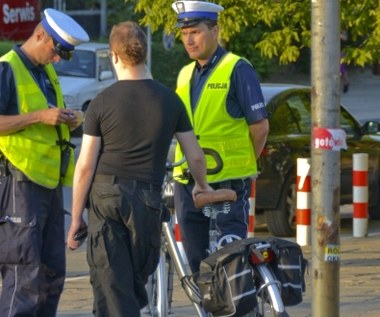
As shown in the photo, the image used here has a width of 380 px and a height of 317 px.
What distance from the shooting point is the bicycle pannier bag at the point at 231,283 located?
6.02 metres

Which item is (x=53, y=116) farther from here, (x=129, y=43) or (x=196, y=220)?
(x=196, y=220)

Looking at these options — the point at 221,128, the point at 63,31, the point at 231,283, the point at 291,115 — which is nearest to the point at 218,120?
the point at 221,128

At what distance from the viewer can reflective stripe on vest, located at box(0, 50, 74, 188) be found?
685 centimetres

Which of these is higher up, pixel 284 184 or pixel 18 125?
pixel 18 125

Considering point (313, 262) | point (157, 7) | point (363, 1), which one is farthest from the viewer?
point (157, 7)

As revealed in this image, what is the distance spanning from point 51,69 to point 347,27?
5510 millimetres

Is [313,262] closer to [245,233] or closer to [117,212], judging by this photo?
[245,233]

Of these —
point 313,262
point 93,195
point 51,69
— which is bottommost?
point 313,262

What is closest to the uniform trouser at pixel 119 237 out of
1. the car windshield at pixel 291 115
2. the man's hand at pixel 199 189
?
the man's hand at pixel 199 189

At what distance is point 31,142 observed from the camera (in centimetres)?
689

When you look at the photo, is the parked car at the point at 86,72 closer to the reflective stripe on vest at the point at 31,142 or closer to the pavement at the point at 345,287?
the pavement at the point at 345,287

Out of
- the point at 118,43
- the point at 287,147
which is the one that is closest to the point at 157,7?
the point at 287,147

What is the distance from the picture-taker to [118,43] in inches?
250

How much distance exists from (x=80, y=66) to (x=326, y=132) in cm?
2174
